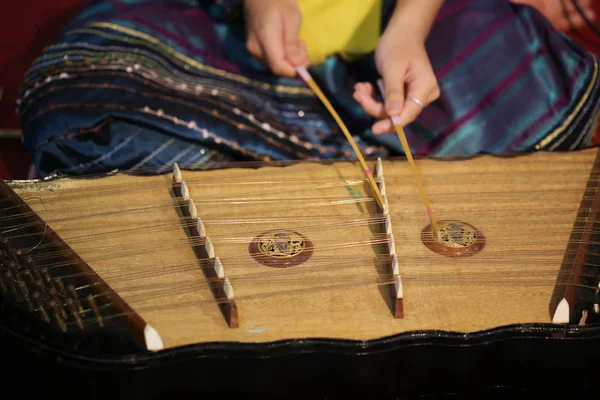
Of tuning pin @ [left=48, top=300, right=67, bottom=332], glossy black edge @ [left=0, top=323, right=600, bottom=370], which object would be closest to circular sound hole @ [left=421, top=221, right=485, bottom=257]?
glossy black edge @ [left=0, top=323, right=600, bottom=370]

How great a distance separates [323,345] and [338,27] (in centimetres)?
90

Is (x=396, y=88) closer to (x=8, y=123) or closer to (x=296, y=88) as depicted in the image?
(x=296, y=88)

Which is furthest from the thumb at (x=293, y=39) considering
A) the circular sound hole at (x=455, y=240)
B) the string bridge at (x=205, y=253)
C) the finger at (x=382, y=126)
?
the circular sound hole at (x=455, y=240)

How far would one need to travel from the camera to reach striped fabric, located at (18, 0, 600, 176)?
1.29 metres

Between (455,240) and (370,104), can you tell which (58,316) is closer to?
(455,240)

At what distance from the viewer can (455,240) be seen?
1032 mm

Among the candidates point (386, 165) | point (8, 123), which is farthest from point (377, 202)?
point (8, 123)

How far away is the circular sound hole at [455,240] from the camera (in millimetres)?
1017

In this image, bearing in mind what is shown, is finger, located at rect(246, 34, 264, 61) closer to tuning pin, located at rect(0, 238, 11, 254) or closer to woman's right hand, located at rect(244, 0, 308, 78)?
woman's right hand, located at rect(244, 0, 308, 78)

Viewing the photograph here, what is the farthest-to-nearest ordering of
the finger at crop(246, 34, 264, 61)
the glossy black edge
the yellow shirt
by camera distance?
the yellow shirt, the finger at crop(246, 34, 264, 61), the glossy black edge

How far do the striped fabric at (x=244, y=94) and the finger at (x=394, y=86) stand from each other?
7.3 inches

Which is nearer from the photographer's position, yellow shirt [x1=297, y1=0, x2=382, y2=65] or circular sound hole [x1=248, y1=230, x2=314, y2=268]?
circular sound hole [x1=248, y1=230, x2=314, y2=268]

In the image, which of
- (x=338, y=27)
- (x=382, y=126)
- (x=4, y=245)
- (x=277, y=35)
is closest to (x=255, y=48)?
(x=277, y=35)

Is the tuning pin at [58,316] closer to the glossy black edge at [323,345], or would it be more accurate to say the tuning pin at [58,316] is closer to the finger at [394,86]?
the glossy black edge at [323,345]
